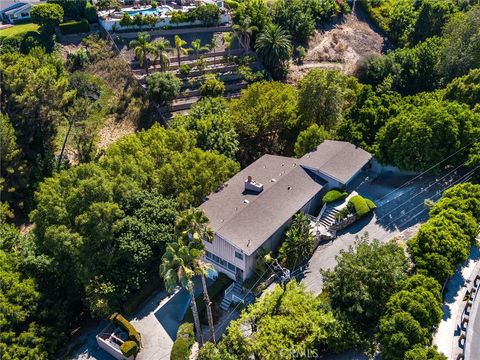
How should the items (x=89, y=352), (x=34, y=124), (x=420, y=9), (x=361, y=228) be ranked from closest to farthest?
1. (x=89, y=352)
2. (x=361, y=228)
3. (x=34, y=124)
4. (x=420, y=9)

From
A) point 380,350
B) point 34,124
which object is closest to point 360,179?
point 380,350

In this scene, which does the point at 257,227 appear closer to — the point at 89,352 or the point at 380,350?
the point at 380,350

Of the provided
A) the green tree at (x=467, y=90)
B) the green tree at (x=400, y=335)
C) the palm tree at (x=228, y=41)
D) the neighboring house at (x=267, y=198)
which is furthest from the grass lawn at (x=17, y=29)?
the green tree at (x=400, y=335)

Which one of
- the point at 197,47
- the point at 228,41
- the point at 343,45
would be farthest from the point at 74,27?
the point at 343,45

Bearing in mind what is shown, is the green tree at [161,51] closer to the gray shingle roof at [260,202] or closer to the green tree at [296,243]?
the gray shingle roof at [260,202]

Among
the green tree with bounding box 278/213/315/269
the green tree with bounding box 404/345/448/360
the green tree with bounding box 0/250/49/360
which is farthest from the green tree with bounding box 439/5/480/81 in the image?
the green tree with bounding box 0/250/49/360

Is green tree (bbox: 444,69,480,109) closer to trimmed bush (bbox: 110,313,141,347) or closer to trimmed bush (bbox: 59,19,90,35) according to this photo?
trimmed bush (bbox: 110,313,141,347)

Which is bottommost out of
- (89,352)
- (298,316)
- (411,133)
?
(89,352)
